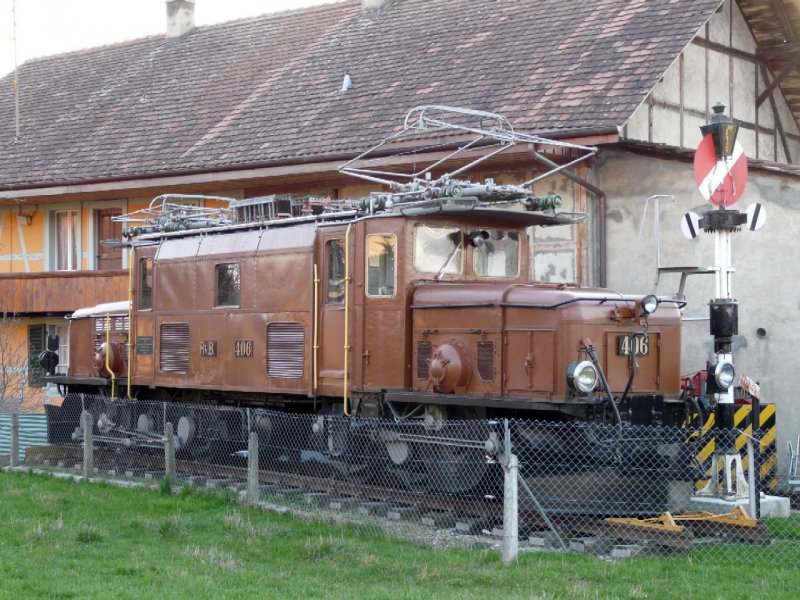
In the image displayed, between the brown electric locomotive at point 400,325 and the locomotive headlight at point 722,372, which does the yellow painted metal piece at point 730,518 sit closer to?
the brown electric locomotive at point 400,325

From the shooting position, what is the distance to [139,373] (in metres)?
17.0

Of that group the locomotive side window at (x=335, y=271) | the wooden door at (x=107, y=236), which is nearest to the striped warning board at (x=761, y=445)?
the locomotive side window at (x=335, y=271)

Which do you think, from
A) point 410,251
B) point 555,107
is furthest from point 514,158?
point 410,251

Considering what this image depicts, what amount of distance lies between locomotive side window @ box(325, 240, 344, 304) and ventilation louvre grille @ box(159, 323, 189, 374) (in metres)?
3.14

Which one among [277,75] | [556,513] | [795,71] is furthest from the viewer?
[277,75]

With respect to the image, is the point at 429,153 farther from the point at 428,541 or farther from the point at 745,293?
the point at 428,541

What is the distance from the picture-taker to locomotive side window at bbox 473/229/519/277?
13203mm

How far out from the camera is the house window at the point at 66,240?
26047 millimetres

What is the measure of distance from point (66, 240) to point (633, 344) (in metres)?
17.5

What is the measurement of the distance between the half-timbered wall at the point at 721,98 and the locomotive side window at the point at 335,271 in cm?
615

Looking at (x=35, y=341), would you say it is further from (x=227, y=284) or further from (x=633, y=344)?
(x=633, y=344)

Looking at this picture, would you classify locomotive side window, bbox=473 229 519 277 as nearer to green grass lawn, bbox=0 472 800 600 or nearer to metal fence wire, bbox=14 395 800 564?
metal fence wire, bbox=14 395 800 564

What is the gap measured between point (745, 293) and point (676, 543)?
7.34m

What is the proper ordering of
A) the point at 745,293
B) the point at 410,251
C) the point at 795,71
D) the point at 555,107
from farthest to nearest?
the point at 795,71, the point at 555,107, the point at 745,293, the point at 410,251
